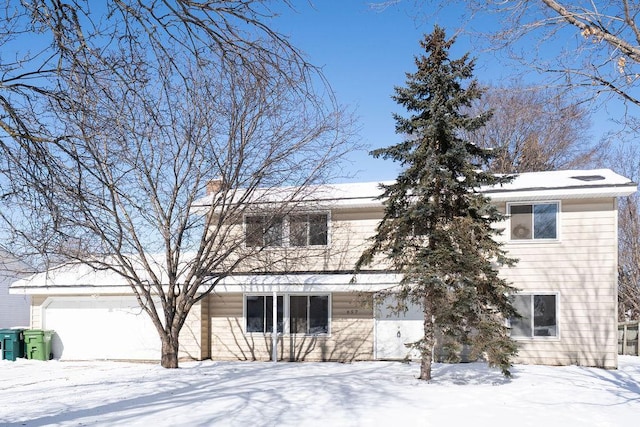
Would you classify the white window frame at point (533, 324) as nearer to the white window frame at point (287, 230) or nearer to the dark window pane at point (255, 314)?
the white window frame at point (287, 230)

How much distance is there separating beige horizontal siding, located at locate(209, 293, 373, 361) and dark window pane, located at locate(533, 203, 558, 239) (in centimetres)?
513

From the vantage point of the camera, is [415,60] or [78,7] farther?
[415,60]

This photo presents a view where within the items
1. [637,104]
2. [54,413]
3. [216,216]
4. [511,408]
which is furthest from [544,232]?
[54,413]

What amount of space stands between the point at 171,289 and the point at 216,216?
3.44 meters

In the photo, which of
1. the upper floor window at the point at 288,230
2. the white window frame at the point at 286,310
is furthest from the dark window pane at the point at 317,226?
the white window frame at the point at 286,310

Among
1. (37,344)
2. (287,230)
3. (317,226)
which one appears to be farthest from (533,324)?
(37,344)

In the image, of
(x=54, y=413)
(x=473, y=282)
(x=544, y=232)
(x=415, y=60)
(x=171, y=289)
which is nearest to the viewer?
(x=54, y=413)

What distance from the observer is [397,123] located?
13.2 meters

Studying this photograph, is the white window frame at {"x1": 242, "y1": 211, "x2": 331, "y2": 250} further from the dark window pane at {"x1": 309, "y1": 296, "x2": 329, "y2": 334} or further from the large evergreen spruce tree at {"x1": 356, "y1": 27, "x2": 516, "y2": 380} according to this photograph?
the large evergreen spruce tree at {"x1": 356, "y1": 27, "x2": 516, "y2": 380}

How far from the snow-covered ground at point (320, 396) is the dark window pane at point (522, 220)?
346cm

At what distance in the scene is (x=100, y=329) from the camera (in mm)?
19609

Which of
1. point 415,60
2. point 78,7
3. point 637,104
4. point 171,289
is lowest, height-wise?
point 171,289

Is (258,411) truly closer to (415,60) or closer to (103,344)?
(415,60)

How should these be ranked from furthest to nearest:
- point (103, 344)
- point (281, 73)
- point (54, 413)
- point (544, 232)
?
point (103, 344) < point (544, 232) < point (54, 413) < point (281, 73)
